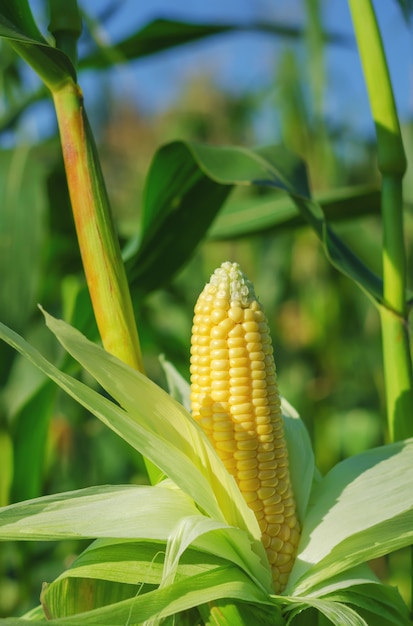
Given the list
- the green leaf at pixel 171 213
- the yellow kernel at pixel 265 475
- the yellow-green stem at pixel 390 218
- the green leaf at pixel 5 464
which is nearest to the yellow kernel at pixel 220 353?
the yellow kernel at pixel 265 475

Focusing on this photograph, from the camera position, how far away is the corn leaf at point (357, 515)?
612 mm

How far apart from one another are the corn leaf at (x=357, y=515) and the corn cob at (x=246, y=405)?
0.03 metres

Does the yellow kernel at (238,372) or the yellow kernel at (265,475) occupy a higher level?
the yellow kernel at (238,372)

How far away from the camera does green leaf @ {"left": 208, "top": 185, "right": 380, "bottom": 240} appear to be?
1.16 meters

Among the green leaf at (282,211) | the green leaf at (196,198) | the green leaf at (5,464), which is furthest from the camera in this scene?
the green leaf at (5,464)

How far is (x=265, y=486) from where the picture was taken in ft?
2.13

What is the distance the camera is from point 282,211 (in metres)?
1.27

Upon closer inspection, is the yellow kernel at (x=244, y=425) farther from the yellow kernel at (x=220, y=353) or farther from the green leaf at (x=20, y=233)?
the green leaf at (x=20, y=233)

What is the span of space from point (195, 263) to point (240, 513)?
2.33 m

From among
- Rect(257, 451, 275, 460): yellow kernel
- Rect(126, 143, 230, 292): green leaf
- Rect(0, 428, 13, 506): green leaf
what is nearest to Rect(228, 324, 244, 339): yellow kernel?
Rect(257, 451, 275, 460): yellow kernel

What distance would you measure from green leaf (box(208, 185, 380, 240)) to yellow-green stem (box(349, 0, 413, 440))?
29 centimetres

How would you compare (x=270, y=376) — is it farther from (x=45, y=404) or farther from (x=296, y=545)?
(x=45, y=404)

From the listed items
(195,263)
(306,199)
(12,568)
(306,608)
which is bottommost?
(12,568)

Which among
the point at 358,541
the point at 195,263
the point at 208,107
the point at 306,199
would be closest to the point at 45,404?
the point at 306,199
